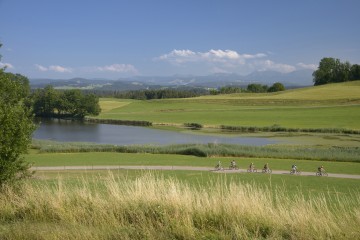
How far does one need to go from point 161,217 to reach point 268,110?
98.0 metres

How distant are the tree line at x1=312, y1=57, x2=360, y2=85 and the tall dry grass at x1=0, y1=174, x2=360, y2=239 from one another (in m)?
159

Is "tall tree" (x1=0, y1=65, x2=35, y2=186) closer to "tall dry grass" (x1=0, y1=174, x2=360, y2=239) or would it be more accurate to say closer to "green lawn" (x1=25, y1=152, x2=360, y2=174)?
"tall dry grass" (x1=0, y1=174, x2=360, y2=239)

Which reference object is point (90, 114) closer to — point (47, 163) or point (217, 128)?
point (217, 128)

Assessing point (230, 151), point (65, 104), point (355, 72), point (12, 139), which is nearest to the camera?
point (12, 139)

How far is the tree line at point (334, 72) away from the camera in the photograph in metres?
151

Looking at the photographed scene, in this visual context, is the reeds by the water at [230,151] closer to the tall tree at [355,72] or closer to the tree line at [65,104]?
the tree line at [65,104]

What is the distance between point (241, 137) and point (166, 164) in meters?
33.3

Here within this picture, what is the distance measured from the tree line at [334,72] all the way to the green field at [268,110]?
1871 cm

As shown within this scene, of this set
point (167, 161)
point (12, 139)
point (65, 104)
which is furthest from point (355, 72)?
point (12, 139)

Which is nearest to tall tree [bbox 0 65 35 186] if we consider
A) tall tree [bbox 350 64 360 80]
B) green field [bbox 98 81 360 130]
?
green field [bbox 98 81 360 130]

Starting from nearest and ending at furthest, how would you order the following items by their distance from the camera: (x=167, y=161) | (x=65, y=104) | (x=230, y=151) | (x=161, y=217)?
(x=161, y=217), (x=167, y=161), (x=230, y=151), (x=65, y=104)

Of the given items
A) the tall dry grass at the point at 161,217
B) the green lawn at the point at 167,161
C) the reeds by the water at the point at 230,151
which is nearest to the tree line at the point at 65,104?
the reeds by the water at the point at 230,151

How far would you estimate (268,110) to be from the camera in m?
102

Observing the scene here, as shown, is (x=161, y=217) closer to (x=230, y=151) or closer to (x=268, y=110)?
(x=230, y=151)
